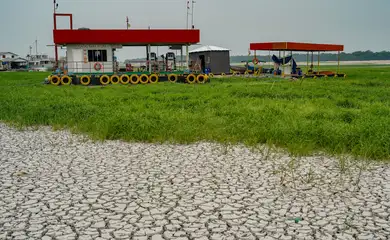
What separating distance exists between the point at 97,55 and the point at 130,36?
242cm

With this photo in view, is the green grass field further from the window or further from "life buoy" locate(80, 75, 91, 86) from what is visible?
the window

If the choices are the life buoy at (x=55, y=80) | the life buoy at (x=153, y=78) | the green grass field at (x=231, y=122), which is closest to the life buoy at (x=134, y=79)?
the life buoy at (x=153, y=78)

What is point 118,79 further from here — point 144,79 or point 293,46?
point 293,46

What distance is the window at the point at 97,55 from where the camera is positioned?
22812 mm

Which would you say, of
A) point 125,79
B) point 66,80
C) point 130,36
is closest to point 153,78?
point 125,79

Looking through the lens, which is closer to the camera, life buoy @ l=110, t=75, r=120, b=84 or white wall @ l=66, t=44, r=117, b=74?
white wall @ l=66, t=44, r=117, b=74

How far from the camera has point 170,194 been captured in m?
4.90

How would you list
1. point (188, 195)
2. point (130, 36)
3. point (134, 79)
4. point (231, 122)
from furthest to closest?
point (134, 79) → point (130, 36) → point (231, 122) → point (188, 195)

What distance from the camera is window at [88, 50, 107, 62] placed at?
74.8 feet

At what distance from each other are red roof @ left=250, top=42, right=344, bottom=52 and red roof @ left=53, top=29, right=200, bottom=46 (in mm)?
5742

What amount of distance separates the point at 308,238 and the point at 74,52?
21324 millimetres

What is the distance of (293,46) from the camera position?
84.4ft

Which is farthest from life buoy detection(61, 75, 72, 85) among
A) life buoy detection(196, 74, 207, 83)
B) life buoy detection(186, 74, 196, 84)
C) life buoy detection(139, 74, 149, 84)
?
life buoy detection(196, 74, 207, 83)

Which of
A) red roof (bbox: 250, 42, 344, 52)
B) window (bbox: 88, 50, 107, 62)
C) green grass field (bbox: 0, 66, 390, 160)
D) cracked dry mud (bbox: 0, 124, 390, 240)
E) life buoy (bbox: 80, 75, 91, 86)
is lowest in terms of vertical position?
cracked dry mud (bbox: 0, 124, 390, 240)
